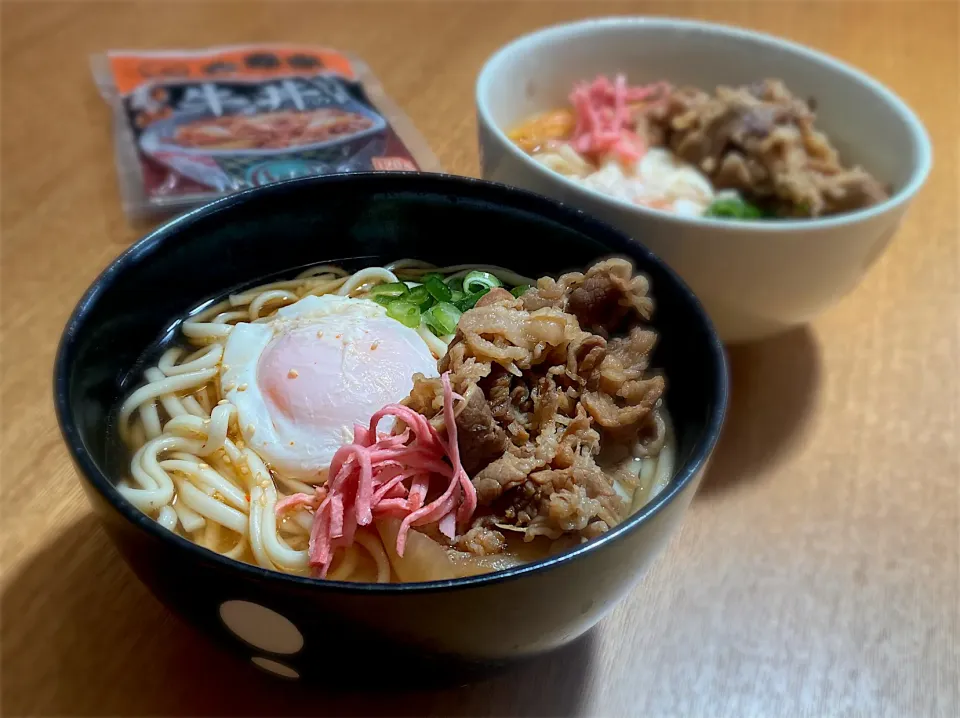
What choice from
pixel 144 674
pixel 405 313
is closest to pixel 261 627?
pixel 144 674

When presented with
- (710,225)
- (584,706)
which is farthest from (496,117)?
(584,706)

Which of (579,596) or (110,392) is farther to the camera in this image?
(110,392)

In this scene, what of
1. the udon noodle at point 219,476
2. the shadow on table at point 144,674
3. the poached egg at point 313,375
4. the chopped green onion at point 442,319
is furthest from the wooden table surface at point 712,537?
the chopped green onion at point 442,319

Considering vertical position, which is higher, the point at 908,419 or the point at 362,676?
the point at 362,676

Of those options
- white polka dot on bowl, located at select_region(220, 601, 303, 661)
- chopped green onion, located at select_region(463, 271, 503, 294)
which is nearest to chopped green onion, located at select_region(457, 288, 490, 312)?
chopped green onion, located at select_region(463, 271, 503, 294)

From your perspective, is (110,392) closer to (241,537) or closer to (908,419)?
(241,537)

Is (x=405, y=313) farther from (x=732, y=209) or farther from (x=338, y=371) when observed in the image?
(x=732, y=209)

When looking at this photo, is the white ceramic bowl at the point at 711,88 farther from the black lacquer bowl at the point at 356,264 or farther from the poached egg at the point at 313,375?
the poached egg at the point at 313,375
